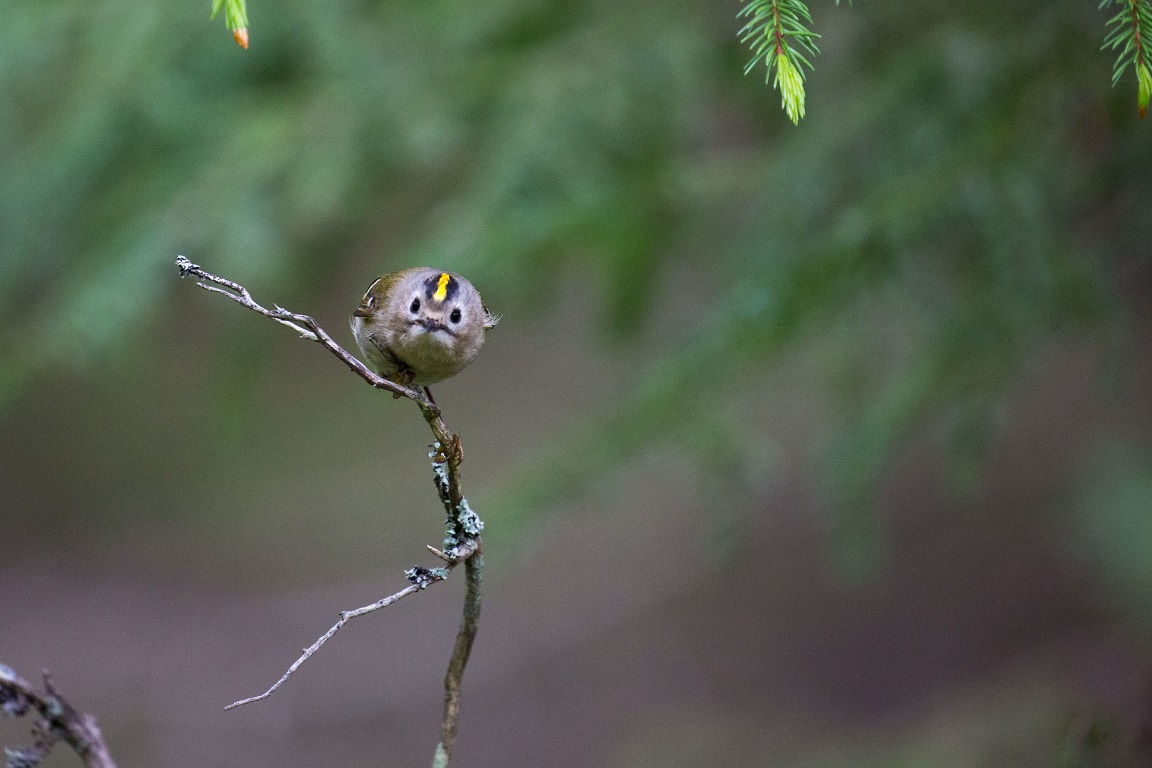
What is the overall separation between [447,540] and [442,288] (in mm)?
728

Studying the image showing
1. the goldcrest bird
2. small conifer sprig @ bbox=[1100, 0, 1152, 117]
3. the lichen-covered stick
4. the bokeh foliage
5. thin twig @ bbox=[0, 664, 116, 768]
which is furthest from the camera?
the bokeh foliage

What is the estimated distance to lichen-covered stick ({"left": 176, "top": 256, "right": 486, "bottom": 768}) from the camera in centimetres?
100

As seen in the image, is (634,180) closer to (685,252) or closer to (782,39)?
(685,252)

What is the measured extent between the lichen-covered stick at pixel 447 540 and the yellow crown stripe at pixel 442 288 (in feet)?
2.06

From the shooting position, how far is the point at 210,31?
2729mm

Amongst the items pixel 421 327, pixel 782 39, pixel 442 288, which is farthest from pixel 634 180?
pixel 782 39

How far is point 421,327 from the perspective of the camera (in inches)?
69.0

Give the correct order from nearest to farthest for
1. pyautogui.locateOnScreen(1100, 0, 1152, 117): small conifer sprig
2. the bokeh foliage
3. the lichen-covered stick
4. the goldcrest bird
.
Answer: the lichen-covered stick → pyautogui.locateOnScreen(1100, 0, 1152, 117): small conifer sprig → the goldcrest bird → the bokeh foliage

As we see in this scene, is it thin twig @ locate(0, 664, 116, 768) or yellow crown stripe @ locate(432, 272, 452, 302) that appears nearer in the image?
thin twig @ locate(0, 664, 116, 768)

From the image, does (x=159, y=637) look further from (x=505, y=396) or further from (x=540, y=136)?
(x=540, y=136)

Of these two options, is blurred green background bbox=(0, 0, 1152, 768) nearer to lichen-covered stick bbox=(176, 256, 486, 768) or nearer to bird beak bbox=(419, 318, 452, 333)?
bird beak bbox=(419, 318, 452, 333)

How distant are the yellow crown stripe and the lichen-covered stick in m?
0.63

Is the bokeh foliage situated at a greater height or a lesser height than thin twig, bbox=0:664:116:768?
greater

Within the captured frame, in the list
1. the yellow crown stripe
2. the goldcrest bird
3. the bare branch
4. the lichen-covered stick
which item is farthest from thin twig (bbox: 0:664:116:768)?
the yellow crown stripe
